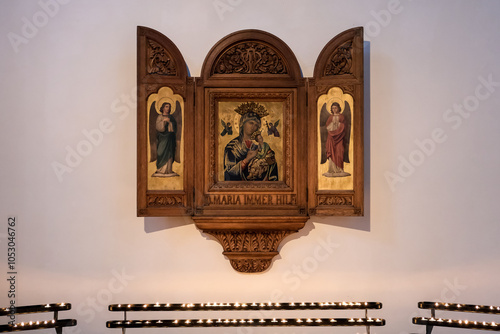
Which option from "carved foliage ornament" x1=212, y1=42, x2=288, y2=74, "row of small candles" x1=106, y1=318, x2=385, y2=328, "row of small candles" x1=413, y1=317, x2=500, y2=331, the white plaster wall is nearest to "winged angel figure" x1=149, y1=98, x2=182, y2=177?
the white plaster wall

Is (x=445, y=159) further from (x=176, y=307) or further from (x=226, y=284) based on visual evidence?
(x=176, y=307)

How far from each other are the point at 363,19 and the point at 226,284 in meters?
2.82

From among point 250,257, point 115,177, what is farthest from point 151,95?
point 250,257

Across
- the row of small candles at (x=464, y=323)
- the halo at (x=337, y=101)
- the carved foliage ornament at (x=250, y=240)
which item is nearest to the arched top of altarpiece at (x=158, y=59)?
the halo at (x=337, y=101)

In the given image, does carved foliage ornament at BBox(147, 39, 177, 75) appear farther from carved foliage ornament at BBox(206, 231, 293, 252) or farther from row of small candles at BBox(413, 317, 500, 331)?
row of small candles at BBox(413, 317, 500, 331)

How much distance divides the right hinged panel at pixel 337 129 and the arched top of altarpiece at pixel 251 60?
→ 0.88 feet

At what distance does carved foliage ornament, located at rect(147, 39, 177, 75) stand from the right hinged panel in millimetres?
1294

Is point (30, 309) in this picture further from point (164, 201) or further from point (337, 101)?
point (337, 101)

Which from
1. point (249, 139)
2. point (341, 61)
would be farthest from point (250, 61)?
point (341, 61)

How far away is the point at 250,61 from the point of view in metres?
4.87

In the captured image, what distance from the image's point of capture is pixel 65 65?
5.02 metres

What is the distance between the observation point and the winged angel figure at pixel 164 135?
4.79 metres

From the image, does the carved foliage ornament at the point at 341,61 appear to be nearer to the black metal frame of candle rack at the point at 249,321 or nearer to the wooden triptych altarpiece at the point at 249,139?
the wooden triptych altarpiece at the point at 249,139

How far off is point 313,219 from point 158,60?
2.06 m
